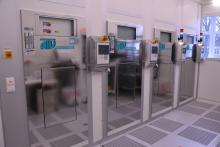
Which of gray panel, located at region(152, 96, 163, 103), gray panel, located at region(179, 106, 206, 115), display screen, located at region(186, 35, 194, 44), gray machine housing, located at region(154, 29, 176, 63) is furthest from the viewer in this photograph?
display screen, located at region(186, 35, 194, 44)

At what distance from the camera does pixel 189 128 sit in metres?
3.05

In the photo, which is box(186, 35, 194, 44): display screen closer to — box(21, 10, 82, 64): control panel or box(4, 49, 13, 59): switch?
box(21, 10, 82, 64): control panel

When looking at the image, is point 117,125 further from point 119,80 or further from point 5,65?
point 5,65

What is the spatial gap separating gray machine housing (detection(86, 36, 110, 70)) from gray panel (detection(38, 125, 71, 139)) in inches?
31.2

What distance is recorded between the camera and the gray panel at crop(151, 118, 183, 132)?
119 inches

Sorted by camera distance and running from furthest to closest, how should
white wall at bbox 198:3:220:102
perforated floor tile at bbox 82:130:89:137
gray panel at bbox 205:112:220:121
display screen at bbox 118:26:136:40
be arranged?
white wall at bbox 198:3:220:102 < gray panel at bbox 205:112:220:121 < display screen at bbox 118:26:136:40 < perforated floor tile at bbox 82:130:89:137

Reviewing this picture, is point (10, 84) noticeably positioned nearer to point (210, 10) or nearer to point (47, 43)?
point (47, 43)

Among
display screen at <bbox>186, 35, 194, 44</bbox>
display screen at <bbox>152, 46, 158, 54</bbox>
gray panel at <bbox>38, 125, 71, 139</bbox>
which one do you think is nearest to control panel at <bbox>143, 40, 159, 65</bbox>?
display screen at <bbox>152, 46, 158, 54</bbox>

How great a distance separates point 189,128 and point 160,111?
2.00 ft

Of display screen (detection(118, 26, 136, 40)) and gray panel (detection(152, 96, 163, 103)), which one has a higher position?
display screen (detection(118, 26, 136, 40))

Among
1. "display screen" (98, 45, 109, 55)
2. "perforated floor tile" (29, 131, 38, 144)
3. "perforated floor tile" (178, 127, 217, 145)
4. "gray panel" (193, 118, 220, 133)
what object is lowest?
"perforated floor tile" (178, 127, 217, 145)

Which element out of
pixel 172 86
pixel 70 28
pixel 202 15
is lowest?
pixel 172 86

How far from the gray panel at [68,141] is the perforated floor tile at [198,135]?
1625mm

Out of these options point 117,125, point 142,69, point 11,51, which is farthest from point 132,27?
point 11,51
